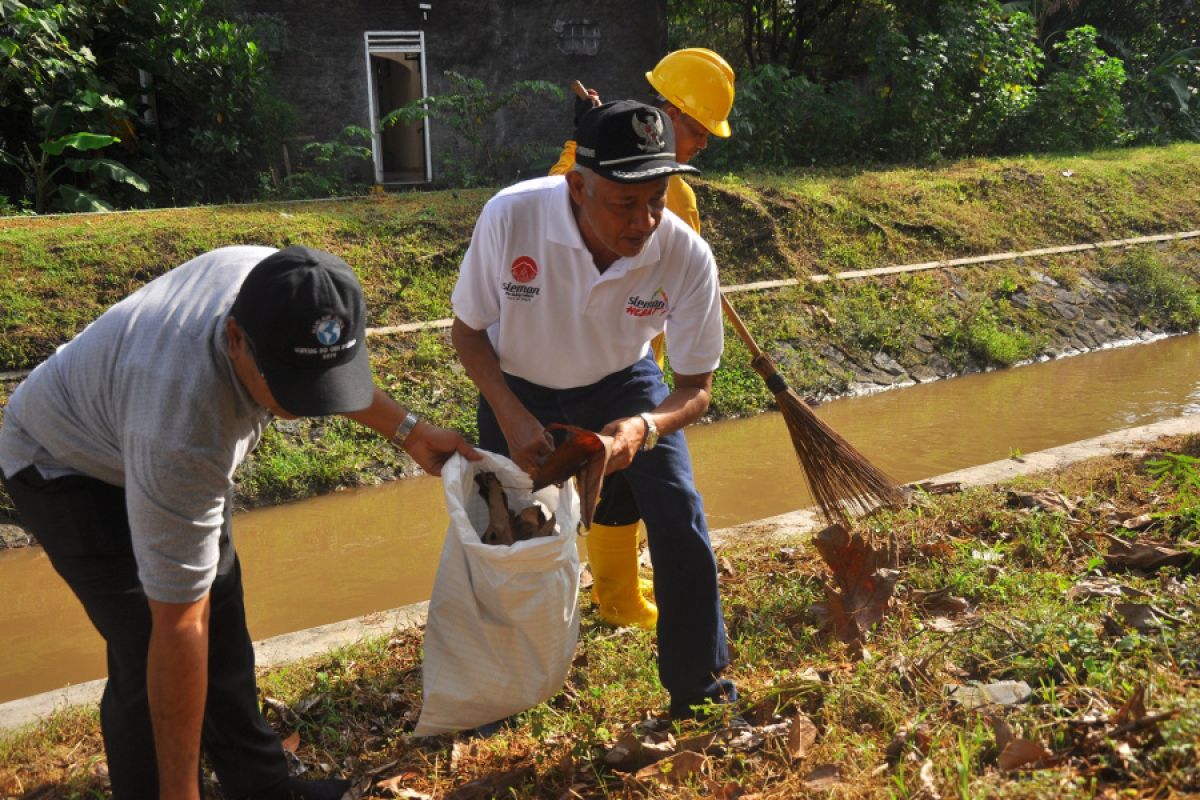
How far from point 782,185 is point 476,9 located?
14.4 feet

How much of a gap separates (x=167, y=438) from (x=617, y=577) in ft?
7.04

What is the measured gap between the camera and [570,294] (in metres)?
3.08

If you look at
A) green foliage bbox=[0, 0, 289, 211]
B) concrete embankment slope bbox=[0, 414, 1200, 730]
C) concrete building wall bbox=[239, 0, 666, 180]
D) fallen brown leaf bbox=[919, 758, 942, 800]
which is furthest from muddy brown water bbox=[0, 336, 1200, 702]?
concrete building wall bbox=[239, 0, 666, 180]

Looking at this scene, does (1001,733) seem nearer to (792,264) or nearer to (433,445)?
(433,445)

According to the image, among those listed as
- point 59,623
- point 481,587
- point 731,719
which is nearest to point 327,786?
point 481,587

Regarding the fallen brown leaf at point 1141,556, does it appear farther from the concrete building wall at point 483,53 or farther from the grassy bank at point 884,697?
the concrete building wall at point 483,53

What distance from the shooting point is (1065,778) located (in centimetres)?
224

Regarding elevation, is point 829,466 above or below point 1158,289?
above

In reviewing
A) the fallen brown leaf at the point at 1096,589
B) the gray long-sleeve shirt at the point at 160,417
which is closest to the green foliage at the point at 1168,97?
the fallen brown leaf at the point at 1096,589

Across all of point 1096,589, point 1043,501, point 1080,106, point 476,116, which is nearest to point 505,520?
point 1096,589

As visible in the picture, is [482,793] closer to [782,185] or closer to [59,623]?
[59,623]

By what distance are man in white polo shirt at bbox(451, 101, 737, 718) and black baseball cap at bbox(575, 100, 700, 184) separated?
0.01 meters

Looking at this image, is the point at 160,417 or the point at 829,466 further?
the point at 829,466

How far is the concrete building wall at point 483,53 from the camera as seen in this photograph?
1155 cm
